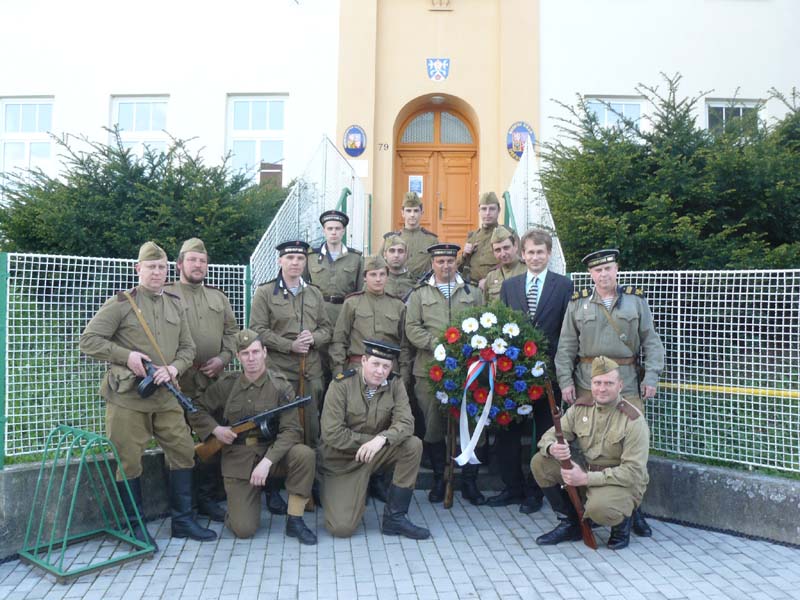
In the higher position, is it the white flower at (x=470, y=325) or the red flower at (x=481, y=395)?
the white flower at (x=470, y=325)

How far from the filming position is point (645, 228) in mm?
6562

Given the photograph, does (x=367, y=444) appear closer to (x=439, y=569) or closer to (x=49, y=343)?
(x=439, y=569)

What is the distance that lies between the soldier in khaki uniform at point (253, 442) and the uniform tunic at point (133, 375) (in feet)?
0.96

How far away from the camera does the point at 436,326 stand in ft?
17.9

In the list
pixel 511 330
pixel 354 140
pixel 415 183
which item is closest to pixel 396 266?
pixel 511 330

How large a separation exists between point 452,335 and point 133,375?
2232mm

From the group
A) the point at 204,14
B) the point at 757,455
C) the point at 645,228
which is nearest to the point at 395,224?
the point at 204,14

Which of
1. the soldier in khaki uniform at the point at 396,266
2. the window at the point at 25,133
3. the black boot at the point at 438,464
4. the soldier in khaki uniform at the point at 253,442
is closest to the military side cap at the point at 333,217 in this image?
the soldier in khaki uniform at the point at 396,266

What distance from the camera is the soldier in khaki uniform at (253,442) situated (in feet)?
15.1

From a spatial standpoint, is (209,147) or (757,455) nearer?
(757,455)

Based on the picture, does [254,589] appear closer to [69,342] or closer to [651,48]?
[69,342]

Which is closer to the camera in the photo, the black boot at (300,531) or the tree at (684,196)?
the black boot at (300,531)

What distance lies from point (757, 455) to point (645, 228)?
252 centimetres

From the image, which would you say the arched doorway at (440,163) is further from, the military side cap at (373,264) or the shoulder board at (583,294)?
the shoulder board at (583,294)
